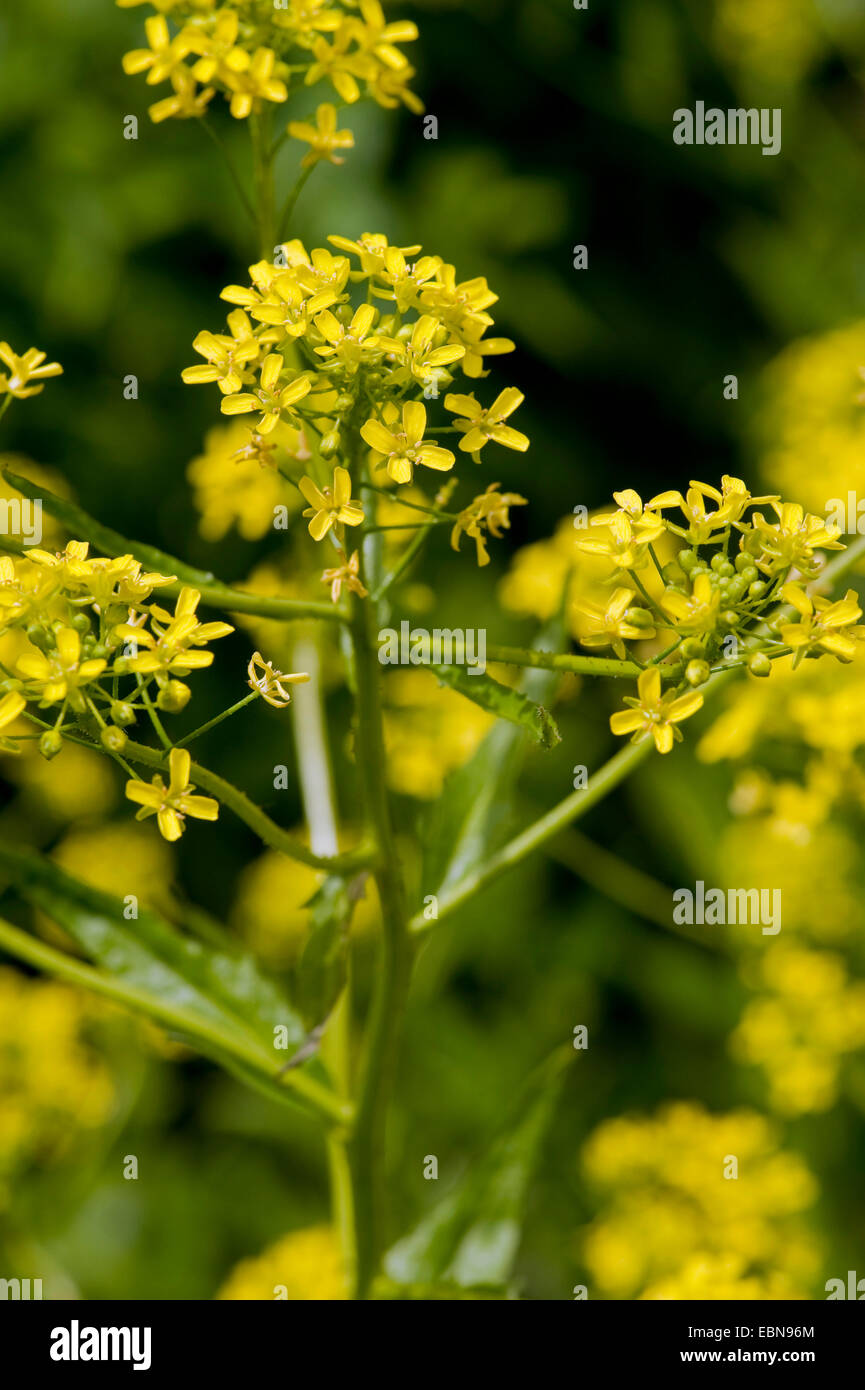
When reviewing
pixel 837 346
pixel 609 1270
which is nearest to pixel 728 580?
pixel 609 1270

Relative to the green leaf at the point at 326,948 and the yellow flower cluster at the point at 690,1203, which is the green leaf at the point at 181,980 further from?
the yellow flower cluster at the point at 690,1203

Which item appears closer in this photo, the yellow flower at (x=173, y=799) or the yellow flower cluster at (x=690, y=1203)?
the yellow flower at (x=173, y=799)

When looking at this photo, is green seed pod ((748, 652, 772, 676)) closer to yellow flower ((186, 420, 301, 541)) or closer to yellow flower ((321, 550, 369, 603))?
yellow flower ((321, 550, 369, 603))

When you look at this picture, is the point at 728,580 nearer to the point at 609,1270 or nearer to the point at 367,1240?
the point at 367,1240

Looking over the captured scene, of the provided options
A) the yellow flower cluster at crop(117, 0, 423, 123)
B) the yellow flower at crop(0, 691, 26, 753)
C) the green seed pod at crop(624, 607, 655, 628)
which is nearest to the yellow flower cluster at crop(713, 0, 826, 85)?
the yellow flower cluster at crop(117, 0, 423, 123)

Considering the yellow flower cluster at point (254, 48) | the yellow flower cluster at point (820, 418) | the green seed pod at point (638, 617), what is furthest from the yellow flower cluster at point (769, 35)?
the green seed pod at point (638, 617)
